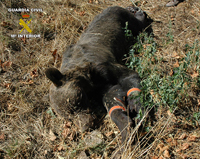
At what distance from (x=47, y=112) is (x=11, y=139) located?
→ 818mm

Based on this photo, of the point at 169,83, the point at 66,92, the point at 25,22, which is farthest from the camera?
the point at 25,22

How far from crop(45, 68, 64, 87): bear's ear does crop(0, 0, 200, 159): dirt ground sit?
87cm

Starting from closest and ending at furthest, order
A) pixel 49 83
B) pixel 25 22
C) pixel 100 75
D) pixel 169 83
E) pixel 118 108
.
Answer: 1. pixel 169 83
2. pixel 118 108
3. pixel 100 75
4. pixel 49 83
5. pixel 25 22

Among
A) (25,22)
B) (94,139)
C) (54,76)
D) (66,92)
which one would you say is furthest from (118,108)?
(25,22)

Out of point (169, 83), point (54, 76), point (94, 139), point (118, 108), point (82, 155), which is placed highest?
point (169, 83)

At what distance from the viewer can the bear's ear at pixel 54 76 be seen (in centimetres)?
292

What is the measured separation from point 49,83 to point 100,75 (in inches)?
55.7

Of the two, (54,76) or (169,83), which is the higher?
(169,83)

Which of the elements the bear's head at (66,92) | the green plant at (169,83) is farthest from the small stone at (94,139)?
the green plant at (169,83)

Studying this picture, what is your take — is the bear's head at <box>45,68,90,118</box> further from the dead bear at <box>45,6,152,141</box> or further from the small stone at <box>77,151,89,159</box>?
the small stone at <box>77,151,89,159</box>

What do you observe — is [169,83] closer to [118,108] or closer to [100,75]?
[118,108]

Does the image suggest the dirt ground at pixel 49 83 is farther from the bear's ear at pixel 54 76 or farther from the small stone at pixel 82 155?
the bear's ear at pixel 54 76

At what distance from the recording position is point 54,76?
299 centimetres

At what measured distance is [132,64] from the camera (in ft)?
13.1
